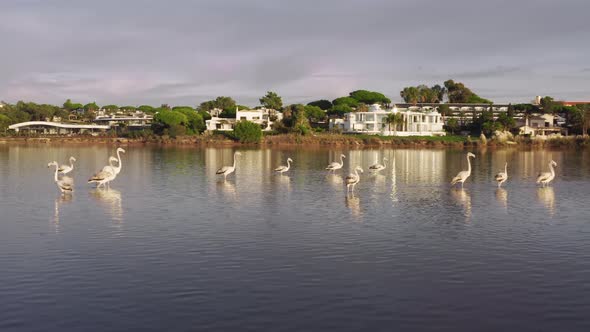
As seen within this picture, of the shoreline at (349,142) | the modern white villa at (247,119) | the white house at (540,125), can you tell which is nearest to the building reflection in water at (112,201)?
the shoreline at (349,142)

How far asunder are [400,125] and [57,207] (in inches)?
4474

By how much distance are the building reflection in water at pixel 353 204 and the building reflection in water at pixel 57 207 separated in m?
11.7

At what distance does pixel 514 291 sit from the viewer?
14633 millimetres

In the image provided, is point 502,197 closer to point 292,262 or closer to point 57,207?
point 292,262

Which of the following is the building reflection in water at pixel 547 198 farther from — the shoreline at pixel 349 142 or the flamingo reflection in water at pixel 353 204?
the shoreline at pixel 349 142

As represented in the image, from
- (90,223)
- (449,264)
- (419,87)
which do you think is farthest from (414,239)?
(419,87)

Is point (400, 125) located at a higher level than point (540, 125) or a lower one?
higher

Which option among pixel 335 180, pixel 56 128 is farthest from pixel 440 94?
pixel 335 180

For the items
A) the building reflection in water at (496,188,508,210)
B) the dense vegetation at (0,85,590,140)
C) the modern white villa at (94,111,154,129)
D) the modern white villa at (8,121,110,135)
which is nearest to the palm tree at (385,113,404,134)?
the dense vegetation at (0,85,590,140)

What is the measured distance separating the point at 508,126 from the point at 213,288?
126897 millimetres

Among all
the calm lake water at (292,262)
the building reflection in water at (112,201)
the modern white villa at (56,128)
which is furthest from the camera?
the modern white villa at (56,128)

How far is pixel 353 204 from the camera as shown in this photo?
29062mm

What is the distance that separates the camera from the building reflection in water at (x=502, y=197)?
1157 inches

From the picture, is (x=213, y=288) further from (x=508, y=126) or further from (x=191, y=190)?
(x=508, y=126)
